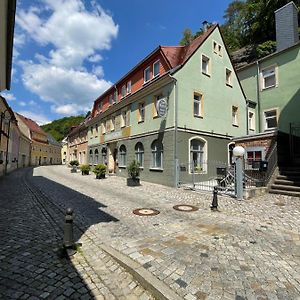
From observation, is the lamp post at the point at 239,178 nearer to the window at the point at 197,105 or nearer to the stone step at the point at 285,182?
the stone step at the point at 285,182

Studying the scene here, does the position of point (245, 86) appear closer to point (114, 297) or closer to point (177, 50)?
point (177, 50)

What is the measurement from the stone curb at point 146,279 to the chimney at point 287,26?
23.1m

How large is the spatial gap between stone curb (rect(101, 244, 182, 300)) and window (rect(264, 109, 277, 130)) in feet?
68.8

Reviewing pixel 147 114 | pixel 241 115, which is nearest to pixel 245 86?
pixel 241 115

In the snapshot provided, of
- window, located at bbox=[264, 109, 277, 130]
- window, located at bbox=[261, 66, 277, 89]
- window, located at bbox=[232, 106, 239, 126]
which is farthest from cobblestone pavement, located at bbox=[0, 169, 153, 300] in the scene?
window, located at bbox=[261, 66, 277, 89]

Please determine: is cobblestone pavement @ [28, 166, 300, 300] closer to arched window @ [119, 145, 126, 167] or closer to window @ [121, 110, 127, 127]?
arched window @ [119, 145, 126, 167]

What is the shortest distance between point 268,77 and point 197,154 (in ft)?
37.5

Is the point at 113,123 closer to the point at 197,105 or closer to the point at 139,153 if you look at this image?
the point at 139,153

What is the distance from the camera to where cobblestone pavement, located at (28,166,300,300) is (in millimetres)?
3512

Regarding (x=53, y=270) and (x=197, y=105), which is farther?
(x=197, y=105)

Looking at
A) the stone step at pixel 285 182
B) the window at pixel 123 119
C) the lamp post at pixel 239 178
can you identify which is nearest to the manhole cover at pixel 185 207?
the lamp post at pixel 239 178

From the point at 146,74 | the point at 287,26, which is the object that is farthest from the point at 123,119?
the point at 287,26

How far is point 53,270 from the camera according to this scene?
398 cm

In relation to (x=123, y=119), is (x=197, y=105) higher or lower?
higher
